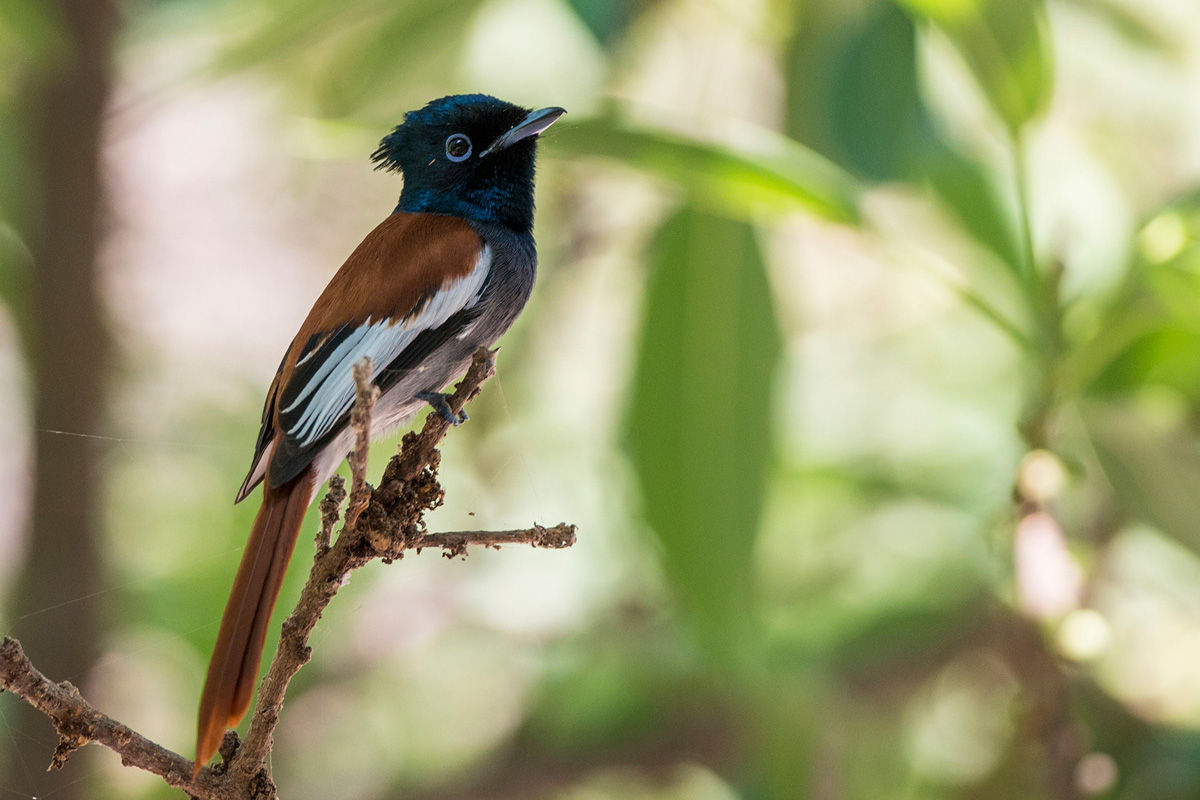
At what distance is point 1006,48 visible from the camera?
1.63m

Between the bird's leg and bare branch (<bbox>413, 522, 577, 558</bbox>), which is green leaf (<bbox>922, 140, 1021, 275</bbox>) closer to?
the bird's leg

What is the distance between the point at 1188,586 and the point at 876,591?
603 mm

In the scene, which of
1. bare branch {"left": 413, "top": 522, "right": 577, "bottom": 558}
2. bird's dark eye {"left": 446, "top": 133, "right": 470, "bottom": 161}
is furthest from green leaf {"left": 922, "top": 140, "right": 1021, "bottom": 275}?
bare branch {"left": 413, "top": 522, "right": 577, "bottom": 558}

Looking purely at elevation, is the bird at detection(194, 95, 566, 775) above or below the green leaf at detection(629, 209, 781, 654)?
above

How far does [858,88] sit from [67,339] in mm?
1557

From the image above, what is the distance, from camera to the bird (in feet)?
2.81

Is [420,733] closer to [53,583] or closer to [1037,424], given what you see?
[53,583]

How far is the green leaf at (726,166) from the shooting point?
165cm

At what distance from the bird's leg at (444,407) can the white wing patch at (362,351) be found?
51 mm

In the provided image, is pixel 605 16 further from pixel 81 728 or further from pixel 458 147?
pixel 81 728

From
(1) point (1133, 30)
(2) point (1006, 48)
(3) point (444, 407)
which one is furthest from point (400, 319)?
(1) point (1133, 30)

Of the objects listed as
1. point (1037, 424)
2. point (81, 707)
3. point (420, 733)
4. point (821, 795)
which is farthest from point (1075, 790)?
point (420, 733)

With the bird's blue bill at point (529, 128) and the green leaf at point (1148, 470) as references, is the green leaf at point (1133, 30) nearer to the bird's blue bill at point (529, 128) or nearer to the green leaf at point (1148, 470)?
the green leaf at point (1148, 470)

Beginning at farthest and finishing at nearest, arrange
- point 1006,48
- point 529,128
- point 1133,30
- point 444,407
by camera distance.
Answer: point 1133,30
point 1006,48
point 529,128
point 444,407
